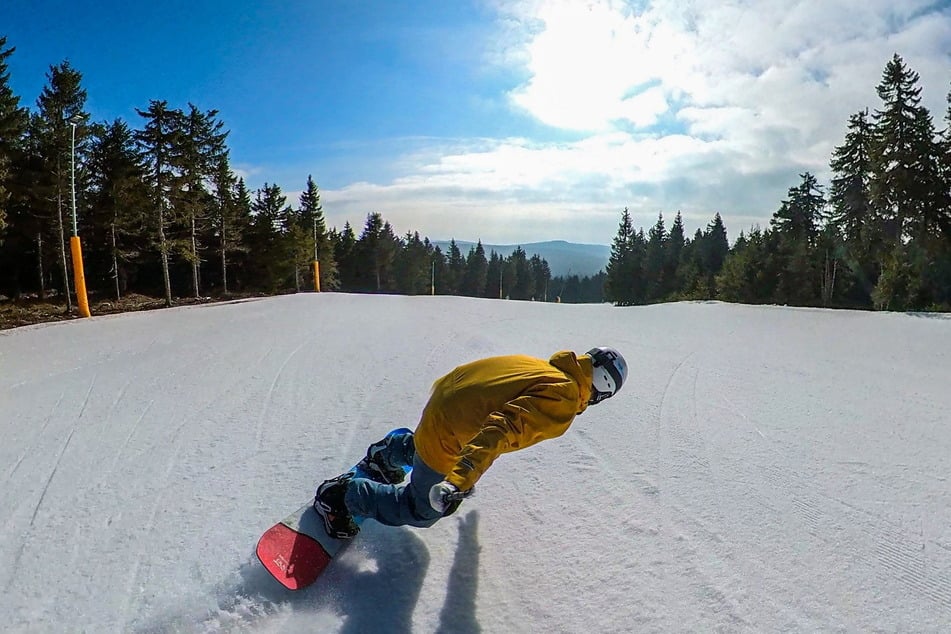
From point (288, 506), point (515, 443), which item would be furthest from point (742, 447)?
point (288, 506)

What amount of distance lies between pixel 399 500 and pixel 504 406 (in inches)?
30.7

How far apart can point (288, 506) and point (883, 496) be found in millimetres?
4059

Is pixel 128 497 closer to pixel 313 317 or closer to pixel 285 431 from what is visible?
pixel 285 431

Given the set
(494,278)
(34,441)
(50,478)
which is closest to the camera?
(50,478)

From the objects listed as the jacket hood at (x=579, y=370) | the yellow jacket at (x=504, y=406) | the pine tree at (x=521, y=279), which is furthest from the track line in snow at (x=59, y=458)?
the pine tree at (x=521, y=279)

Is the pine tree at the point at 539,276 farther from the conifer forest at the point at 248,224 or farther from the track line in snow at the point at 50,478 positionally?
the track line in snow at the point at 50,478

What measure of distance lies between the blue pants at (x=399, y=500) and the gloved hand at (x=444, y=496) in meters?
0.42

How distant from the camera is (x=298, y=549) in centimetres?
294

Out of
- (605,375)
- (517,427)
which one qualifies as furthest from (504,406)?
(605,375)

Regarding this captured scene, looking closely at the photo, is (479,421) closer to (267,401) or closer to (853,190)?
(267,401)

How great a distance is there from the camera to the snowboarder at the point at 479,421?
262 centimetres

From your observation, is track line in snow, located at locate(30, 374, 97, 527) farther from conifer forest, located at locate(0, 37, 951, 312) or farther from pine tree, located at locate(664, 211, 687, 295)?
pine tree, located at locate(664, 211, 687, 295)

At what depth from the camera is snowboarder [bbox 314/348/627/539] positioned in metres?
2.62

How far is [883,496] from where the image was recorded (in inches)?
137
